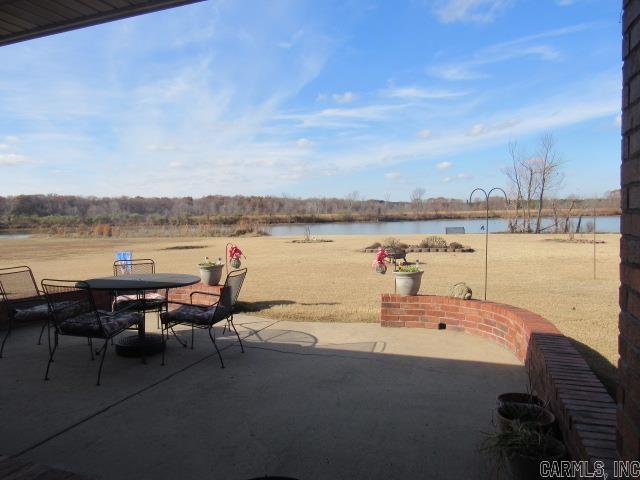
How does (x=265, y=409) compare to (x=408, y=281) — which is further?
(x=408, y=281)

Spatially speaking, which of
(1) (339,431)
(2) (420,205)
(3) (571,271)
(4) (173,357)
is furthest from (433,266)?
(2) (420,205)

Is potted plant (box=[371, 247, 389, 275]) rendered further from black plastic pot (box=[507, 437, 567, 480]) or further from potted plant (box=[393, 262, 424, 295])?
black plastic pot (box=[507, 437, 567, 480])

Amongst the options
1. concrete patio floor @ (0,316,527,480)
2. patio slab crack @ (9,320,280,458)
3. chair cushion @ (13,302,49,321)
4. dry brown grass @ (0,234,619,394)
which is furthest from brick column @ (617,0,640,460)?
chair cushion @ (13,302,49,321)

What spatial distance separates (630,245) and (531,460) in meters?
1.17

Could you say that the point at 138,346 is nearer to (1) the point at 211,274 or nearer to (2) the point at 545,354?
(1) the point at 211,274

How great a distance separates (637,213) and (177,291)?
6255 millimetres

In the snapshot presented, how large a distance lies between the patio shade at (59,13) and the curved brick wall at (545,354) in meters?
2.72

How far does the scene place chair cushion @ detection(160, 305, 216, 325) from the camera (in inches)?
162

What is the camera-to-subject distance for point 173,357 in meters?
4.32

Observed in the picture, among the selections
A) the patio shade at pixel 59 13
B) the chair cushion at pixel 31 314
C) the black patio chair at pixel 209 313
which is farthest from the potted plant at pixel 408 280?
the patio shade at pixel 59 13

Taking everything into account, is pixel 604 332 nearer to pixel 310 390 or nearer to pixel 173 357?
pixel 310 390

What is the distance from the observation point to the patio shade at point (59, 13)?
2.46 m

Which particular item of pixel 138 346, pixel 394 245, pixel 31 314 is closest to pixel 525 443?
pixel 138 346

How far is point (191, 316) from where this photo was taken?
4180mm
